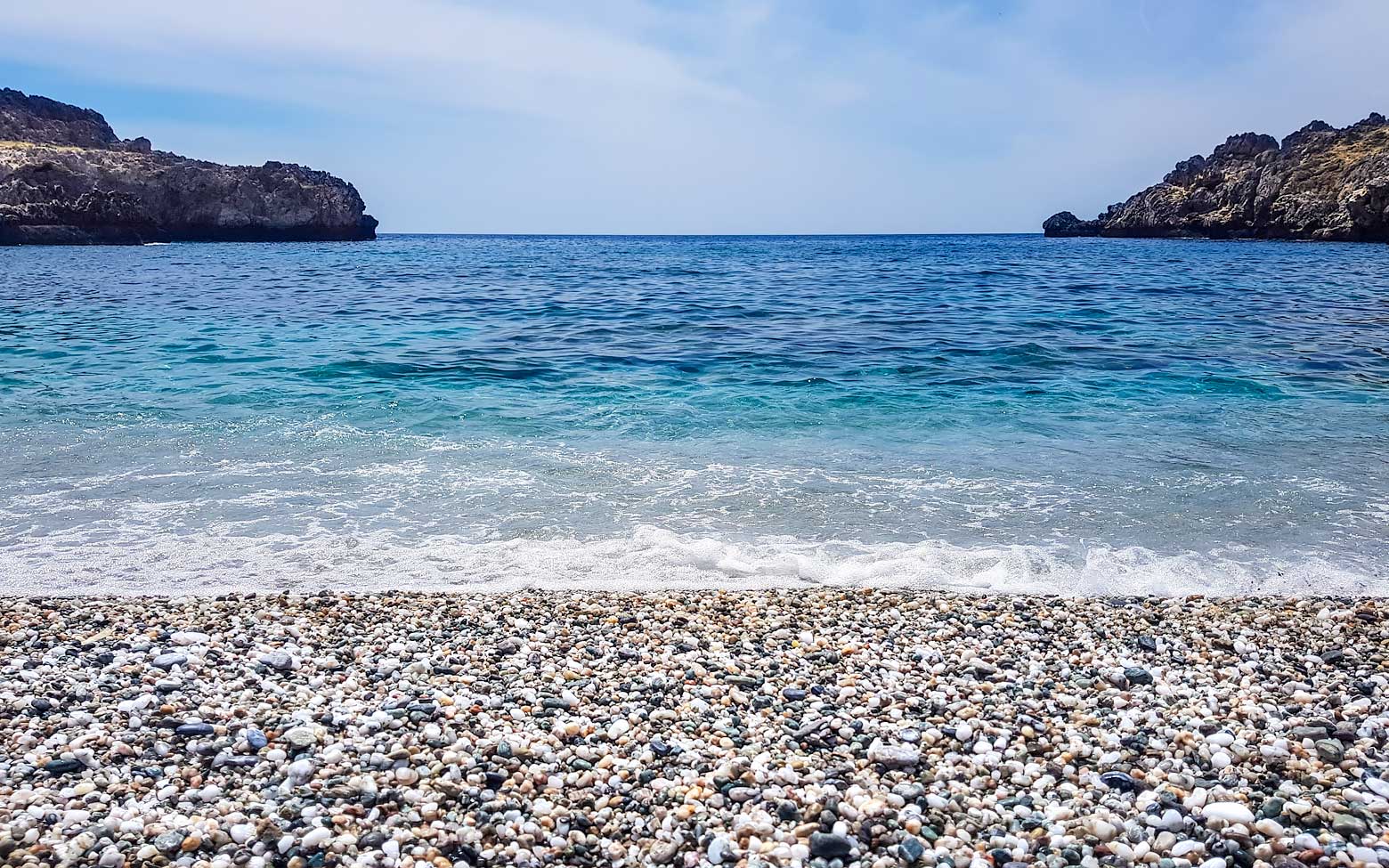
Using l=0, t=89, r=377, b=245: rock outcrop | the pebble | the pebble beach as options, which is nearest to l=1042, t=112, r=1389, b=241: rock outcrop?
the pebble beach

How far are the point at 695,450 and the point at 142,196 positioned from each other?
10913cm

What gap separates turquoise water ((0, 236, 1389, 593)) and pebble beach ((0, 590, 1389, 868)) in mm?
1306

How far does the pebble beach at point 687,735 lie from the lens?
11.4 ft

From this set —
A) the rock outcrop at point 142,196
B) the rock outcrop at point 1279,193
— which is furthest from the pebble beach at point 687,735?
the rock outcrop at point 142,196

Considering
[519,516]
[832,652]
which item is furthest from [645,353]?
[832,652]

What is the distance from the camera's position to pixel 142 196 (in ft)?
317

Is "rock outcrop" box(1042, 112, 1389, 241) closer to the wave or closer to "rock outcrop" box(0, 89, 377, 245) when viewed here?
the wave

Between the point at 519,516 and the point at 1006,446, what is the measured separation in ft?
21.2

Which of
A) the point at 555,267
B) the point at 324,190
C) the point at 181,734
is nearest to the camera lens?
the point at 181,734

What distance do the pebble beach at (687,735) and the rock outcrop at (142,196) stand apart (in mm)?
92676

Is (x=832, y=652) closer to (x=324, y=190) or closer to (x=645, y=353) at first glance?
(x=645, y=353)

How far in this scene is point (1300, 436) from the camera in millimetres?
11406

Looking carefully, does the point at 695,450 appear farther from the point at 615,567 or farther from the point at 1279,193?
the point at 1279,193

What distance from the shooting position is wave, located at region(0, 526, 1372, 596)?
22.0 ft
